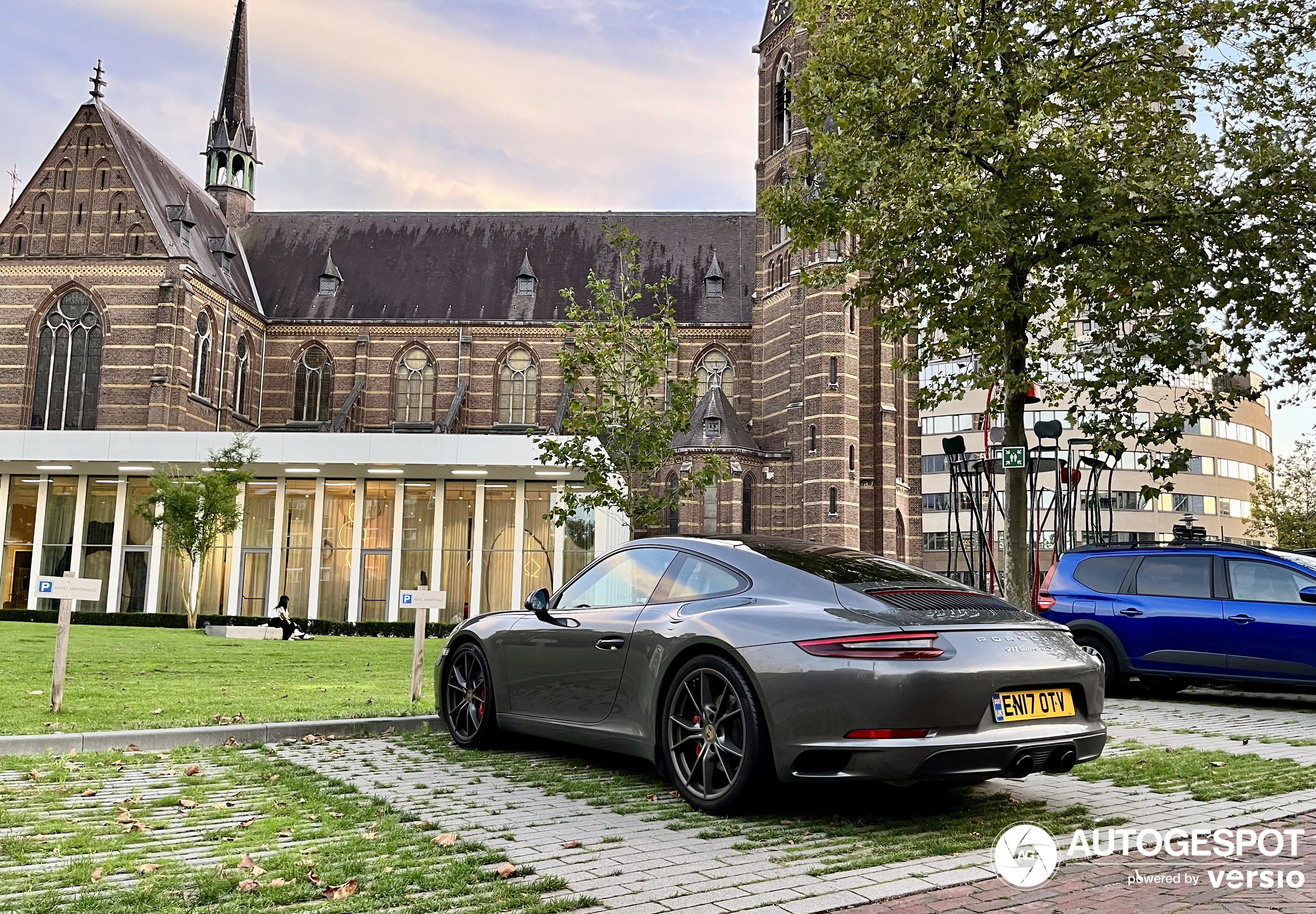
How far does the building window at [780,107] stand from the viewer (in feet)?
159

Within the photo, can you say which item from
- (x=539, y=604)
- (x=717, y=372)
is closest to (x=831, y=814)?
(x=539, y=604)

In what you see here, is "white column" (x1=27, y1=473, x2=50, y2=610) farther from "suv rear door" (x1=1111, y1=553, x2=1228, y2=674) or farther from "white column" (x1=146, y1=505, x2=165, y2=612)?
"suv rear door" (x1=1111, y1=553, x2=1228, y2=674)

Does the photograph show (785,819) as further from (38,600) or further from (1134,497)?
(1134,497)

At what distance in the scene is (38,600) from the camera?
→ 3444 cm

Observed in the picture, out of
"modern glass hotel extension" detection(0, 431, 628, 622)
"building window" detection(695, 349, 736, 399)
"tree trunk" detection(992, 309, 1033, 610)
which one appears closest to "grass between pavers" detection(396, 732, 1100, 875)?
"tree trunk" detection(992, 309, 1033, 610)

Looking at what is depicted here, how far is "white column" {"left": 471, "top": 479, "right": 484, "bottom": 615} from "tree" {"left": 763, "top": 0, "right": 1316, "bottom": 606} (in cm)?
2141

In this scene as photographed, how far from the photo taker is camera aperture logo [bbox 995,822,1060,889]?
3.94 metres

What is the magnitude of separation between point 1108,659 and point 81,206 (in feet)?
145

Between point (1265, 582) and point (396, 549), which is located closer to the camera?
point (1265, 582)

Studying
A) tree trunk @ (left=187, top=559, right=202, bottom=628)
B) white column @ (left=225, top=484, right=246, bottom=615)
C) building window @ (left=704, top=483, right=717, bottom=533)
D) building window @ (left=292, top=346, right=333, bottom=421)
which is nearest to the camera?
tree trunk @ (left=187, top=559, right=202, bottom=628)

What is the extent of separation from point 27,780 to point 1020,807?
5.17m

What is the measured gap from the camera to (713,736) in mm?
5082

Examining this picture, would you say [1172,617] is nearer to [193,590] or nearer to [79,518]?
[193,590]

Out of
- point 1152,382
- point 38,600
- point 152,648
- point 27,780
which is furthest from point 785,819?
point 38,600
